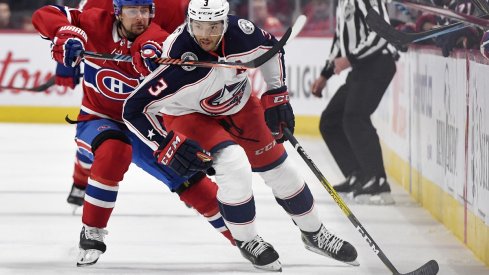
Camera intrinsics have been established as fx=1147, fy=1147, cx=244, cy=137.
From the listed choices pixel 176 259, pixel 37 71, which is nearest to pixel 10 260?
pixel 176 259

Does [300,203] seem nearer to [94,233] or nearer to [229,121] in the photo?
[229,121]

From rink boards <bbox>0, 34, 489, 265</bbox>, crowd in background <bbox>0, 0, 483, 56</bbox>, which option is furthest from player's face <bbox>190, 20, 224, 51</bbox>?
crowd in background <bbox>0, 0, 483, 56</bbox>

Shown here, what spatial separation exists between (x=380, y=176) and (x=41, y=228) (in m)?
1.82

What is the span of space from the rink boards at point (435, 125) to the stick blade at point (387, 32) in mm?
246

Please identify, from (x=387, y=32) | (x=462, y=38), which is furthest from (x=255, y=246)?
(x=462, y=38)

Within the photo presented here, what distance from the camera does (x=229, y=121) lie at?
4.04 meters

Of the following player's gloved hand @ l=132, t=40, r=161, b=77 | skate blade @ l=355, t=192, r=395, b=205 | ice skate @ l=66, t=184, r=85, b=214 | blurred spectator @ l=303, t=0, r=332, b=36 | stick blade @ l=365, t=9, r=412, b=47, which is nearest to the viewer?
player's gloved hand @ l=132, t=40, r=161, b=77

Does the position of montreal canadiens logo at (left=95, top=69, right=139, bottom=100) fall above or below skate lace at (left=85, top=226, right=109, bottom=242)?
above

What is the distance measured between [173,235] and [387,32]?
4.08 feet

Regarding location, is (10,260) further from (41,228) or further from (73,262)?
(41,228)

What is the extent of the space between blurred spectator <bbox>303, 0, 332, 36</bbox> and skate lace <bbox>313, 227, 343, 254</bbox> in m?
5.52

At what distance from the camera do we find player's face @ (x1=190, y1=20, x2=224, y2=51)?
3.85 meters

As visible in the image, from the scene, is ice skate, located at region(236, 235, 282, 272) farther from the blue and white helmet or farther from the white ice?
the blue and white helmet

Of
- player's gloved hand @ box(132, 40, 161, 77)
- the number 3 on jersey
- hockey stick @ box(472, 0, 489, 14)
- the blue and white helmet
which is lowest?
the number 3 on jersey
